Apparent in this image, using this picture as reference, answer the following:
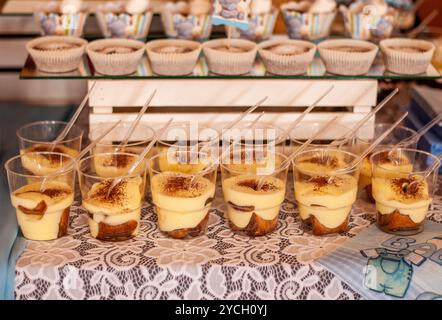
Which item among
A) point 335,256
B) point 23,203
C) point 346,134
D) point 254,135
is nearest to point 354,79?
point 346,134

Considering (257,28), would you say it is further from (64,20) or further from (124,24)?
(64,20)

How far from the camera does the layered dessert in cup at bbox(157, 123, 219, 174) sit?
2316 millimetres

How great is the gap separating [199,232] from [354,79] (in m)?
0.77

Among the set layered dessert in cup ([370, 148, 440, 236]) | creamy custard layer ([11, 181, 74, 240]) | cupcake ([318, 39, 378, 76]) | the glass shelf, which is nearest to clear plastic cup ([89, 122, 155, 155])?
the glass shelf

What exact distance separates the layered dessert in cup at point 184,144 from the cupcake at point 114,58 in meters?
0.25

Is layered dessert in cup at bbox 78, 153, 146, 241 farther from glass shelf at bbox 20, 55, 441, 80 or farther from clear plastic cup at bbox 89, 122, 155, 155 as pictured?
glass shelf at bbox 20, 55, 441, 80

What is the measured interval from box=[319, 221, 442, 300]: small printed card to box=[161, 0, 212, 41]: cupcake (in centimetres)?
106

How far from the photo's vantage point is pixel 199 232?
7.29ft

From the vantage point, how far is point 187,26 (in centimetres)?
275

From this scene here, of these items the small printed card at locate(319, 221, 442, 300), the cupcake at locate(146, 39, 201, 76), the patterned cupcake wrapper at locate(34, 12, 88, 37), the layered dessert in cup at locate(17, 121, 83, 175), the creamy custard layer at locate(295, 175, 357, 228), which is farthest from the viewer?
the patterned cupcake wrapper at locate(34, 12, 88, 37)

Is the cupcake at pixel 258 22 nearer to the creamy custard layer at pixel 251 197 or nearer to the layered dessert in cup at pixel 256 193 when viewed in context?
the layered dessert in cup at pixel 256 193

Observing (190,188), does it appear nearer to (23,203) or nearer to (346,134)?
(23,203)

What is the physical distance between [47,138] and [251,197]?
86 centimetres

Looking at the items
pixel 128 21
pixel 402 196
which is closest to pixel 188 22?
pixel 128 21
